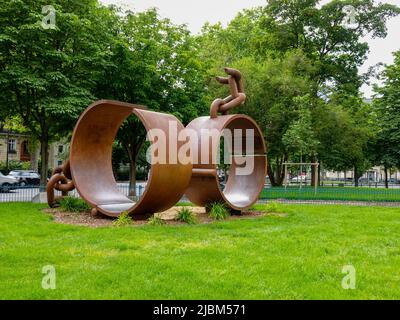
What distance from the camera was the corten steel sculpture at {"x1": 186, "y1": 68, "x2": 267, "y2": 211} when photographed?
14.5 m

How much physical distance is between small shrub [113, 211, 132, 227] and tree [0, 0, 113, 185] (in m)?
5.78

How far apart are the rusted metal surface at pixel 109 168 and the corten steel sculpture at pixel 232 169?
3.97 ft

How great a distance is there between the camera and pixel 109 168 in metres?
15.8

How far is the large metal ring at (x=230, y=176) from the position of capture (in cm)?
1434

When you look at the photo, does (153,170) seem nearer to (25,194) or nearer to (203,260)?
(203,260)

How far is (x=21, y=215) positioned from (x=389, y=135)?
20.4m

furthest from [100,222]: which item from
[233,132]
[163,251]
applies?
[233,132]

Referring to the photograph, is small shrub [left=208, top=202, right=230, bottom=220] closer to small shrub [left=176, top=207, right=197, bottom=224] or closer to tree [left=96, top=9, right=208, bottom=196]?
small shrub [left=176, top=207, right=197, bottom=224]

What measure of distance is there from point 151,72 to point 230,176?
6.81 m

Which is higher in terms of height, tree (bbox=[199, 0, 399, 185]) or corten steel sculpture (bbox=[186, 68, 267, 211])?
tree (bbox=[199, 0, 399, 185])

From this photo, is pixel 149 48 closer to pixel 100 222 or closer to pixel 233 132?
pixel 233 132
